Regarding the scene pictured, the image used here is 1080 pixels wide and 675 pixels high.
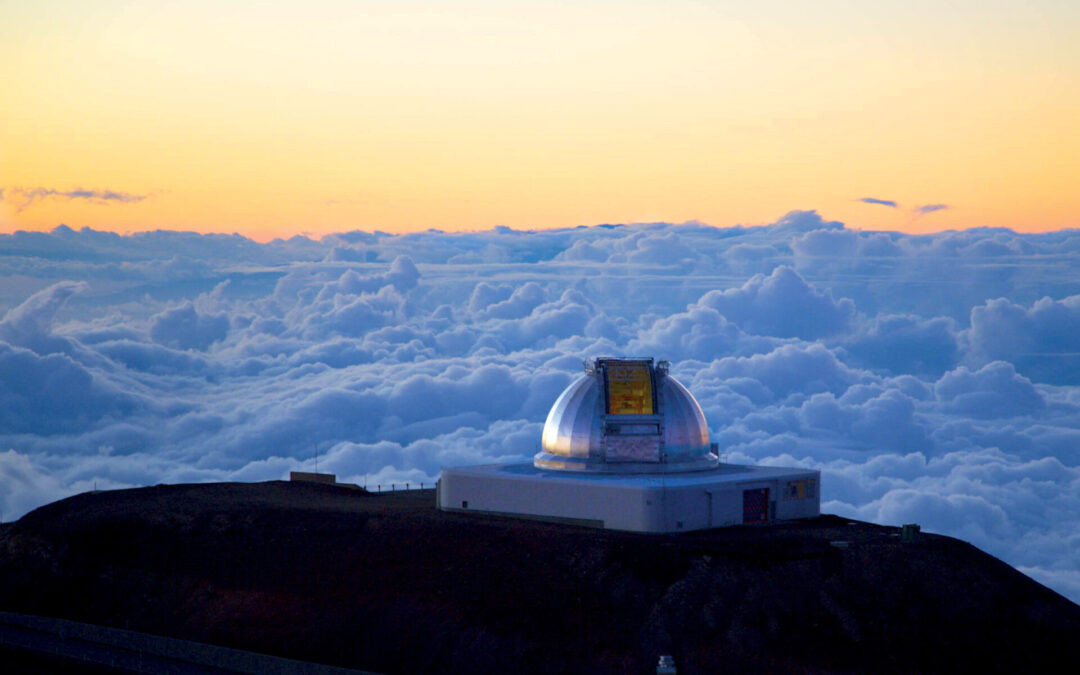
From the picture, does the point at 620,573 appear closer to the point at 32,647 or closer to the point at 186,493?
the point at 32,647

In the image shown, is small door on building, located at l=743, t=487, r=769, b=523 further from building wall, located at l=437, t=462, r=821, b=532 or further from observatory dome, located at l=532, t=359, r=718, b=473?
observatory dome, located at l=532, t=359, r=718, b=473

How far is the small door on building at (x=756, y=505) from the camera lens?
52.1 metres

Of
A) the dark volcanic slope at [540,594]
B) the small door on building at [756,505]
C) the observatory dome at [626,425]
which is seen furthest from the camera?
the observatory dome at [626,425]

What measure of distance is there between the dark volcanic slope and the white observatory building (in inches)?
50.1

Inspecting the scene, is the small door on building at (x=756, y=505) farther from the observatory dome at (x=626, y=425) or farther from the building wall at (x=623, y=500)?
the observatory dome at (x=626, y=425)

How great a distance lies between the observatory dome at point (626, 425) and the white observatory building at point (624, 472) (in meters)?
0.04

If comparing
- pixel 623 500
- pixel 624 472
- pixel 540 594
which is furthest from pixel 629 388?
pixel 540 594

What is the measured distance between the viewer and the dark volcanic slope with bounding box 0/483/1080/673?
40.8 meters

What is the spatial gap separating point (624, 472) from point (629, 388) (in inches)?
137

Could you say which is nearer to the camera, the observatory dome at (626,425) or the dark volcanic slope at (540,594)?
the dark volcanic slope at (540,594)

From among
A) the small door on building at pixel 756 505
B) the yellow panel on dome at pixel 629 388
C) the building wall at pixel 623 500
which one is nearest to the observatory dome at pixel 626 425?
the yellow panel on dome at pixel 629 388

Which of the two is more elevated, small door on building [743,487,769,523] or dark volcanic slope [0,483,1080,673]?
small door on building [743,487,769,523]

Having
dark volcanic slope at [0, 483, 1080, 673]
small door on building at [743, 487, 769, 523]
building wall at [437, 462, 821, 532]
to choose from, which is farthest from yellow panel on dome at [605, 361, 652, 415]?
dark volcanic slope at [0, 483, 1080, 673]

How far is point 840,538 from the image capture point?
48.1 metres
